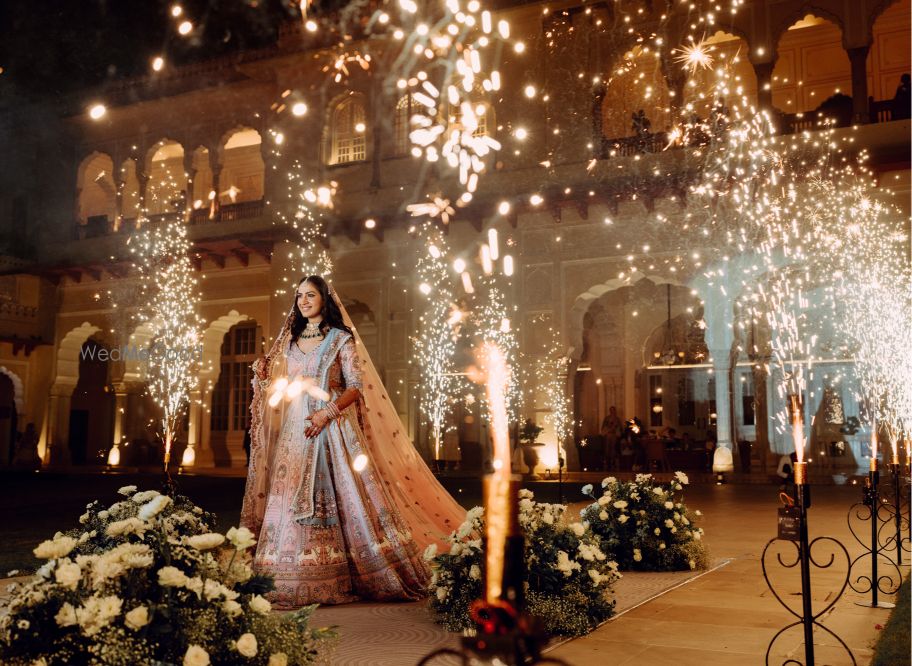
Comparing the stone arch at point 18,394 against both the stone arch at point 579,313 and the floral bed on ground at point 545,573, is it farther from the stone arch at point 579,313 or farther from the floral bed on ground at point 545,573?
the floral bed on ground at point 545,573

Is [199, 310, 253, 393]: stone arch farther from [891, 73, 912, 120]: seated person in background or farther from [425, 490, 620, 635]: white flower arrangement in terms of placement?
[425, 490, 620, 635]: white flower arrangement

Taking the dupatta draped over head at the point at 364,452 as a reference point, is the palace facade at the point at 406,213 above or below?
above

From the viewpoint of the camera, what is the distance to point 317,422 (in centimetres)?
527

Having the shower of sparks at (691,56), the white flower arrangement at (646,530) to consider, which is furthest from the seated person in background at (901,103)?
the white flower arrangement at (646,530)

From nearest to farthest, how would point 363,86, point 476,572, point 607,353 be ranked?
point 476,572 < point 363,86 < point 607,353

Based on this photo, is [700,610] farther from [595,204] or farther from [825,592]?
[595,204]

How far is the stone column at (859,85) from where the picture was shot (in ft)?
51.3

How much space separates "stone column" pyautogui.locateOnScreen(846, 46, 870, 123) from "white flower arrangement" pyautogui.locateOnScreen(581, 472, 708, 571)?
11659mm

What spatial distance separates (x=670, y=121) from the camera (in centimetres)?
1702

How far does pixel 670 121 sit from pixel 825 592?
42.4 feet

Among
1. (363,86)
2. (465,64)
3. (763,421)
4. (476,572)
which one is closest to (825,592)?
(476,572)

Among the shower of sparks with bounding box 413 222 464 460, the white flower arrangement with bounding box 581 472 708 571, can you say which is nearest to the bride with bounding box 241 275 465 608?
the white flower arrangement with bounding box 581 472 708 571

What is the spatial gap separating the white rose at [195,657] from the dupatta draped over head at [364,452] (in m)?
2.76

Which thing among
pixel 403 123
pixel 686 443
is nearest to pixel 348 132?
pixel 403 123
